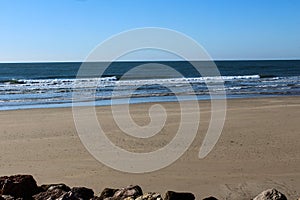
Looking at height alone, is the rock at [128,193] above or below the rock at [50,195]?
A: below

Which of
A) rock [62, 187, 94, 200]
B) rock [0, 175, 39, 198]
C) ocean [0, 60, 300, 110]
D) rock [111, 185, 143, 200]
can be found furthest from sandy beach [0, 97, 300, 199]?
ocean [0, 60, 300, 110]

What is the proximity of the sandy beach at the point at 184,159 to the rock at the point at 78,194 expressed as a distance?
118cm

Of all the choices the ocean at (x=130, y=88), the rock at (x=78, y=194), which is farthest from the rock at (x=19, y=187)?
the ocean at (x=130, y=88)

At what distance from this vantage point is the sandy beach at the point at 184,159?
6777mm

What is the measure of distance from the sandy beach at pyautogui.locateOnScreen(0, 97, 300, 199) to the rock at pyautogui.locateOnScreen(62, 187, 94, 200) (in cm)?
118

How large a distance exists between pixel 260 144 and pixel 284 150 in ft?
2.28

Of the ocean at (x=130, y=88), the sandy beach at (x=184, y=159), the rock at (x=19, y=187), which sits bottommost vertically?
the sandy beach at (x=184, y=159)

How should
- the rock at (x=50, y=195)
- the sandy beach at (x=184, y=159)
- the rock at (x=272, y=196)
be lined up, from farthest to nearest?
1. the sandy beach at (x=184, y=159)
2. the rock at (x=50, y=195)
3. the rock at (x=272, y=196)

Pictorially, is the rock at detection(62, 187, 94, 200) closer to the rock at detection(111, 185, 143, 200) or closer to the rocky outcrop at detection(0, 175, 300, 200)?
the rocky outcrop at detection(0, 175, 300, 200)

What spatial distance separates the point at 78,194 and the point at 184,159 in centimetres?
345

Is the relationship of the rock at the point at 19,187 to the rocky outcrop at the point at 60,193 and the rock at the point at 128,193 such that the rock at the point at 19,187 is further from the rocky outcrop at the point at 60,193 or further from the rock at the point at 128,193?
the rock at the point at 128,193

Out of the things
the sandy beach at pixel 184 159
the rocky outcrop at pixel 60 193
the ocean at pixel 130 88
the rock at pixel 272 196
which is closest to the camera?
the rock at pixel 272 196

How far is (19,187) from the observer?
5441 millimetres

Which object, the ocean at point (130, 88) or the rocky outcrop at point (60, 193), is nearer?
the rocky outcrop at point (60, 193)
